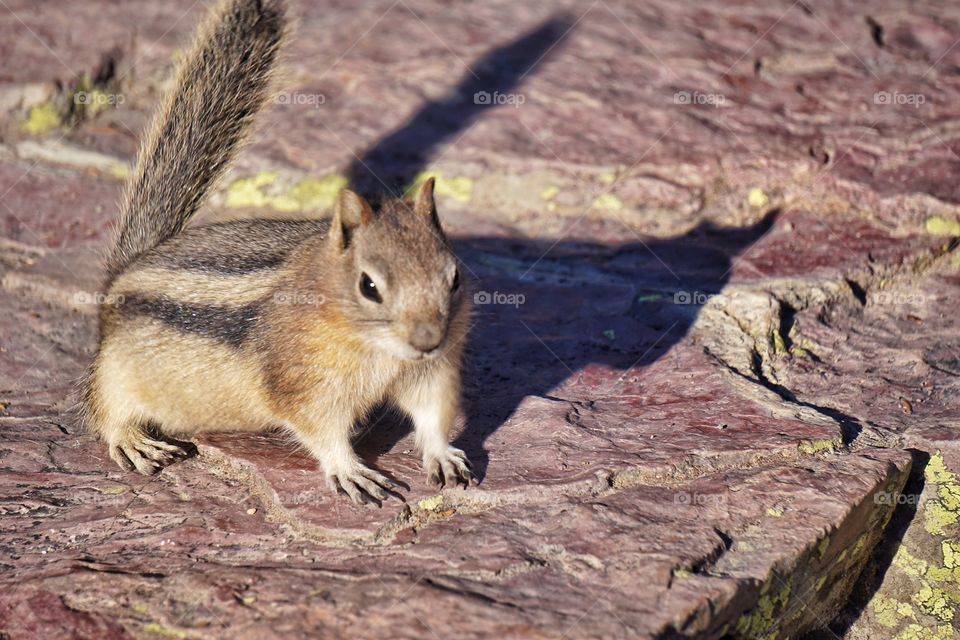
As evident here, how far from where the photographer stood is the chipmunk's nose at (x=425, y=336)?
3924 millimetres

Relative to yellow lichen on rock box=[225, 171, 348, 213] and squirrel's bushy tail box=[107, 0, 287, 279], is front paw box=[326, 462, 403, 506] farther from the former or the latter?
yellow lichen on rock box=[225, 171, 348, 213]

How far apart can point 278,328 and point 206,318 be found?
382 mm

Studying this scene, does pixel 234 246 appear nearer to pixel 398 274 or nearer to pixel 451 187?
pixel 398 274

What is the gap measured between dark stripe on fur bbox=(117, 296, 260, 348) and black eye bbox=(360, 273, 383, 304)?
59cm

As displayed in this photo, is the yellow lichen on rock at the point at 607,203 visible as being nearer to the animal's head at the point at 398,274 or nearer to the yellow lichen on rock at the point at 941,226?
the yellow lichen on rock at the point at 941,226

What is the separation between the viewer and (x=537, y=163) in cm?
622

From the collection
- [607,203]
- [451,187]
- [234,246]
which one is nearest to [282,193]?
[451,187]

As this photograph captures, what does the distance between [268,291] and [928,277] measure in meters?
3.21

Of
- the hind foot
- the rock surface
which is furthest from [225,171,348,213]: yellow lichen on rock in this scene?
the hind foot

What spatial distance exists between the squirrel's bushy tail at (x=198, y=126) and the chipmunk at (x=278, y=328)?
12mm

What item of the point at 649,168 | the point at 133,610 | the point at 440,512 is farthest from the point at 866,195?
the point at 133,610

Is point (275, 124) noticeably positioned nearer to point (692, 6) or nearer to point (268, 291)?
point (268, 291)

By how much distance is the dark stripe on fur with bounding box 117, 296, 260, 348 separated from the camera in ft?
14.7

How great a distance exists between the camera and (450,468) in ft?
13.3
